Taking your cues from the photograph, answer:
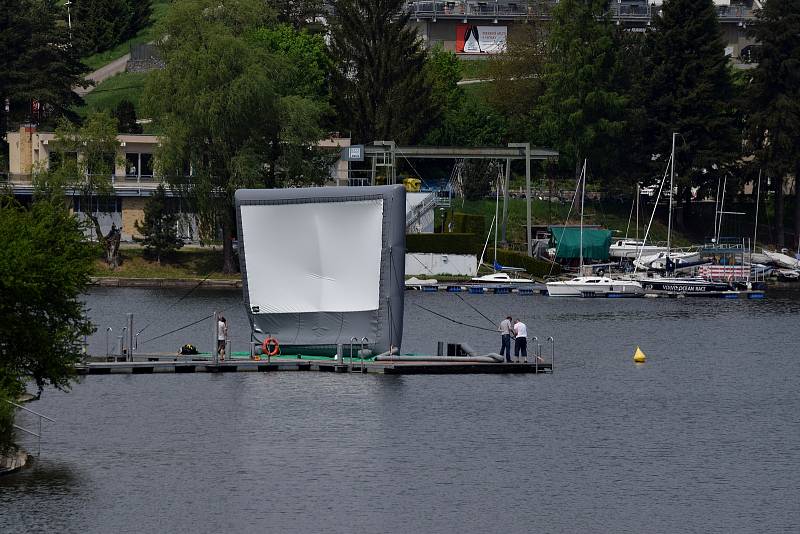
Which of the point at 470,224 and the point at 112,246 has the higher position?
the point at 470,224

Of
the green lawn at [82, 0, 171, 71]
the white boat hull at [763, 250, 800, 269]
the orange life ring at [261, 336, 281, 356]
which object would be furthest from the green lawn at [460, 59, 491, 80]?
the orange life ring at [261, 336, 281, 356]

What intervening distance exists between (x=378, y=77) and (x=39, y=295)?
93.6 metres

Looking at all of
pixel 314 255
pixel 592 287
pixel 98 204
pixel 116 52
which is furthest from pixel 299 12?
pixel 314 255

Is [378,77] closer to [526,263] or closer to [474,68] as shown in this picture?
[526,263]

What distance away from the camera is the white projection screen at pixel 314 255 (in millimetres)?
64000

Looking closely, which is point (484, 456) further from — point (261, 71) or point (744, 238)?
point (744, 238)

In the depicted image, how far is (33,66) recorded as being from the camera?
138375 millimetres

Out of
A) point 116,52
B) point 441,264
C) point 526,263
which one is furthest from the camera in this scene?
point 116,52

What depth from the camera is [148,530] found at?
134 feet

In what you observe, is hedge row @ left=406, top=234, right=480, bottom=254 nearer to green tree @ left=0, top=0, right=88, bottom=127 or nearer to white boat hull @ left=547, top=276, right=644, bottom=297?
white boat hull @ left=547, top=276, right=644, bottom=297

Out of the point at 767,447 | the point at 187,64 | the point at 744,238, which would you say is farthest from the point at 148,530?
the point at 744,238

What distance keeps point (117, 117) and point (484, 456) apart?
293 feet

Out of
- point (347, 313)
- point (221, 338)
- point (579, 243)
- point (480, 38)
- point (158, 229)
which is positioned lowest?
point (221, 338)

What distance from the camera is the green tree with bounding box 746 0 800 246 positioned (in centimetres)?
12938
